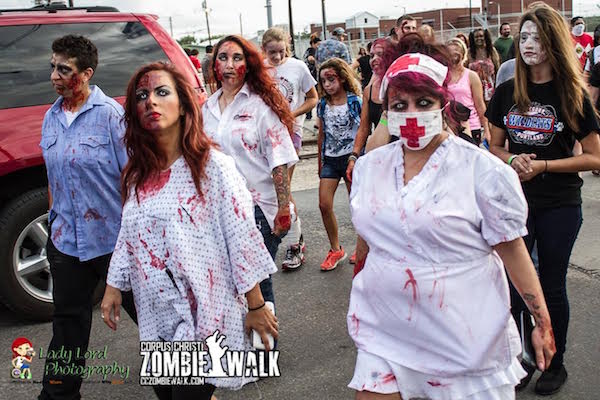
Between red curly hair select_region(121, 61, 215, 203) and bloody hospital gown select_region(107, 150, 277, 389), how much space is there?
4cm

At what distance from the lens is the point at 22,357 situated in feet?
13.8

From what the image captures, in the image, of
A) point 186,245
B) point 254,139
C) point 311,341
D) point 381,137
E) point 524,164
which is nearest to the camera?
point 186,245

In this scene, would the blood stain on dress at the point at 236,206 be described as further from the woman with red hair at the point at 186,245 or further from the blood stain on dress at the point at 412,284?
the blood stain on dress at the point at 412,284

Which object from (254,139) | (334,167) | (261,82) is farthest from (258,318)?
(334,167)

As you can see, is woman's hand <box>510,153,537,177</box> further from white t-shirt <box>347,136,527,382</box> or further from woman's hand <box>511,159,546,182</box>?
white t-shirt <box>347,136,527,382</box>

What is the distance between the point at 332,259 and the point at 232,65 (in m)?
2.33

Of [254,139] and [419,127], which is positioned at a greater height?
[419,127]

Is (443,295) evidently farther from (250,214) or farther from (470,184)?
(250,214)

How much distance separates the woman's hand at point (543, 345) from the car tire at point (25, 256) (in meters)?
3.53

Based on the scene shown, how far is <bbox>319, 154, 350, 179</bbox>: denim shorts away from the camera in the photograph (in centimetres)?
570

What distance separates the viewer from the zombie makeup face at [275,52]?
6.37 metres

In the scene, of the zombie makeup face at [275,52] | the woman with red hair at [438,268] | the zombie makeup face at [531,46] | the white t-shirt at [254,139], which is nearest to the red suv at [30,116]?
the zombie makeup face at [275,52]

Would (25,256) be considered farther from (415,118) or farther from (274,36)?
(415,118)

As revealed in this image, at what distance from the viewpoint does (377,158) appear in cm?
249
